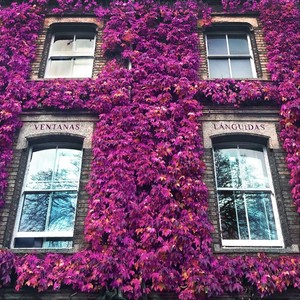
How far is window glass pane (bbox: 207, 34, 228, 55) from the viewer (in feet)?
36.4

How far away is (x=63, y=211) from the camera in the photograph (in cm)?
854

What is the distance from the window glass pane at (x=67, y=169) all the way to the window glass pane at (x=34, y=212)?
0.44 meters

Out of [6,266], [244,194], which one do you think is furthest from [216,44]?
[6,266]

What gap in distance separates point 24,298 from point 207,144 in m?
5.09

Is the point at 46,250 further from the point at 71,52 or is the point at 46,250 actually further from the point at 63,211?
the point at 71,52

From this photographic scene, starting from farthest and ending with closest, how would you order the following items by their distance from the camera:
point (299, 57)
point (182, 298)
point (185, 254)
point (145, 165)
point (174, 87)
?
point (299, 57) → point (174, 87) → point (145, 165) → point (185, 254) → point (182, 298)

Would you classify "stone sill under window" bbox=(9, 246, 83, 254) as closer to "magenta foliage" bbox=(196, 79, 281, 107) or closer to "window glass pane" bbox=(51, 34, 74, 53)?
"magenta foliage" bbox=(196, 79, 281, 107)

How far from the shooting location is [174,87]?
9516mm

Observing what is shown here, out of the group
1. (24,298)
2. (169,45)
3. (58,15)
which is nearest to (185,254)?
Answer: (24,298)

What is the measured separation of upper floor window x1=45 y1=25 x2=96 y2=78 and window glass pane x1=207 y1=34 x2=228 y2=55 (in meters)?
3.42

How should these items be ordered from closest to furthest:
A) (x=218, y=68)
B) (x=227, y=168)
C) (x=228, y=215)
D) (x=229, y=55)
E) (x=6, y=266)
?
1. (x=6, y=266)
2. (x=228, y=215)
3. (x=227, y=168)
4. (x=218, y=68)
5. (x=229, y=55)

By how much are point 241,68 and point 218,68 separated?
0.65 metres

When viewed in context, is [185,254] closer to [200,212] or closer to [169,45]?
[200,212]

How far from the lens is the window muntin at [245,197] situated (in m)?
8.23
